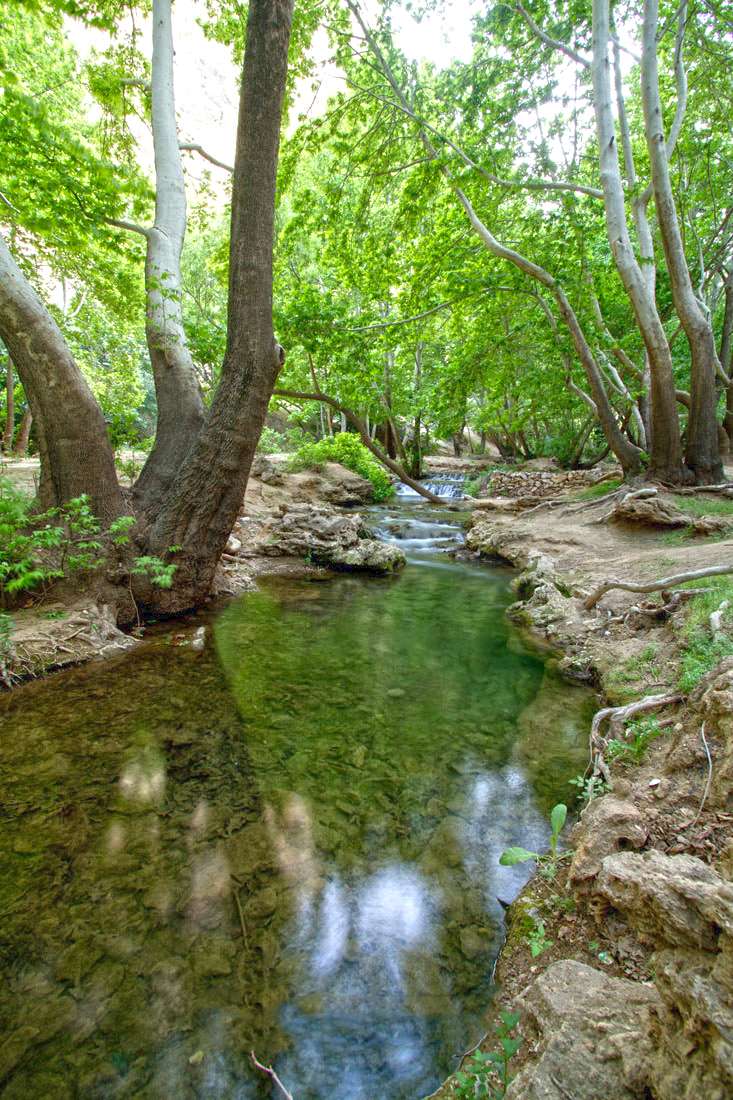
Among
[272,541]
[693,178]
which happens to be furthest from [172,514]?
[693,178]

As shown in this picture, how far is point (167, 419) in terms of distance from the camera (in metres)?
6.08

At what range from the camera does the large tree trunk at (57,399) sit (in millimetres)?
4484

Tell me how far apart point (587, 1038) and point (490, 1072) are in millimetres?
473

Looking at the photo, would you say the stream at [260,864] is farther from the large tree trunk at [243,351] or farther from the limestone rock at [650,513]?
the limestone rock at [650,513]

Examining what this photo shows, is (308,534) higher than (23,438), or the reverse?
(23,438)

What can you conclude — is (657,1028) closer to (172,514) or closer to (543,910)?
(543,910)

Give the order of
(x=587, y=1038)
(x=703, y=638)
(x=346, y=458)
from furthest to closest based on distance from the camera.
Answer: (x=346, y=458) → (x=703, y=638) → (x=587, y=1038)

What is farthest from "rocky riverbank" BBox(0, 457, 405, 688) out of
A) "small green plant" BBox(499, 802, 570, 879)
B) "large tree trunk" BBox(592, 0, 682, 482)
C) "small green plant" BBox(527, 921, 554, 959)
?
"large tree trunk" BBox(592, 0, 682, 482)

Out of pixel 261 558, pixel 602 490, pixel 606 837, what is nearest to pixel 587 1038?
pixel 606 837

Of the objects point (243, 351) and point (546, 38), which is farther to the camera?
point (546, 38)

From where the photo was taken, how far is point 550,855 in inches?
92.7

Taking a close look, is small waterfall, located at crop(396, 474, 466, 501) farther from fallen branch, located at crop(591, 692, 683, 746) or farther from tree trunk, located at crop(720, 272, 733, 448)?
fallen branch, located at crop(591, 692, 683, 746)

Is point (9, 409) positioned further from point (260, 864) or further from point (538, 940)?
point (538, 940)

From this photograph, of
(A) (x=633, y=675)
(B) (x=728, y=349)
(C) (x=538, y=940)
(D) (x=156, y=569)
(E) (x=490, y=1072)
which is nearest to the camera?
(E) (x=490, y=1072)
